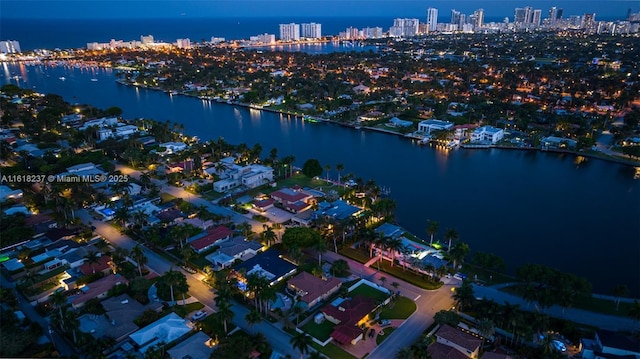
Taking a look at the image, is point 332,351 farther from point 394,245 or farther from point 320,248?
point 394,245

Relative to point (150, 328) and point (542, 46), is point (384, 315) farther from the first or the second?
point (542, 46)

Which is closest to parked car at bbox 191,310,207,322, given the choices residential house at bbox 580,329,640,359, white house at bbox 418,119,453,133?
residential house at bbox 580,329,640,359

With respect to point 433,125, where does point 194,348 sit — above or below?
below

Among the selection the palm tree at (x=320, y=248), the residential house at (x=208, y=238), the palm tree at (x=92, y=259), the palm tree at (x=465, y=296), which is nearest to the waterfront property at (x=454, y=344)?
the palm tree at (x=465, y=296)

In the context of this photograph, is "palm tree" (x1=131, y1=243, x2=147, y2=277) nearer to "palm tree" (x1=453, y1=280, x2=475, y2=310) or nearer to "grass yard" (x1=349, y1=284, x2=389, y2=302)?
"grass yard" (x1=349, y1=284, x2=389, y2=302)

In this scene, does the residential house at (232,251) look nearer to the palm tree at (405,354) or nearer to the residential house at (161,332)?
the residential house at (161,332)

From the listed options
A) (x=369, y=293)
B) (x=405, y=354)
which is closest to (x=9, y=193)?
(x=369, y=293)
